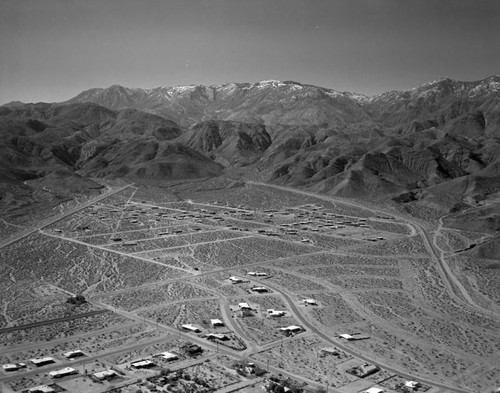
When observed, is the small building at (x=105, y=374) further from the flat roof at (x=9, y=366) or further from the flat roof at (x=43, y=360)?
the flat roof at (x=9, y=366)

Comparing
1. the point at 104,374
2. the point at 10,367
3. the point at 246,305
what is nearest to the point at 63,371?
the point at 104,374

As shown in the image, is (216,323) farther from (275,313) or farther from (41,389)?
(41,389)

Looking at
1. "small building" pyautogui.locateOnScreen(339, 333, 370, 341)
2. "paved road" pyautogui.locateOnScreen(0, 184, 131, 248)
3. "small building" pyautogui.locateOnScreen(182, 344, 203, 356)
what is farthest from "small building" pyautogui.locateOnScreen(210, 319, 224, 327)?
"paved road" pyautogui.locateOnScreen(0, 184, 131, 248)

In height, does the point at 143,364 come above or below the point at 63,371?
above

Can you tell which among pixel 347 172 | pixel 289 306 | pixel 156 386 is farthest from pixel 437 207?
pixel 156 386

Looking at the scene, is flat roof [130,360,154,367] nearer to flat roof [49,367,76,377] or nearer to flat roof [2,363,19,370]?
flat roof [49,367,76,377]
